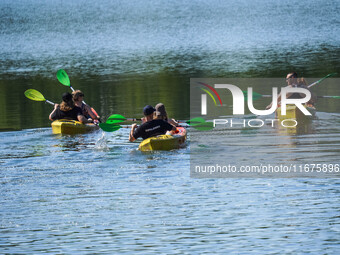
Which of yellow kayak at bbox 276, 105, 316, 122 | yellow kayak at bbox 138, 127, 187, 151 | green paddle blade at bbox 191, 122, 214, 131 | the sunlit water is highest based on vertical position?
yellow kayak at bbox 276, 105, 316, 122

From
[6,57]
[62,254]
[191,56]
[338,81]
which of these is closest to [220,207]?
[62,254]

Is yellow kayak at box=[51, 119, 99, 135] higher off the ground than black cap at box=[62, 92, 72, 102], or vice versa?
black cap at box=[62, 92, 72, 102]

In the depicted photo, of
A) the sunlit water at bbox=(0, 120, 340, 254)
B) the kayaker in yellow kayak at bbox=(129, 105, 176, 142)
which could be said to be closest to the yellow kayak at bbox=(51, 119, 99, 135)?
the sunlit water at bbox=(0, 120, 340, 254)

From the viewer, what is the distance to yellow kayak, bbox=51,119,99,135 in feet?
62.9

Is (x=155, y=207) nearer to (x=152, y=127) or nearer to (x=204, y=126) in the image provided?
(x=152, y=127)

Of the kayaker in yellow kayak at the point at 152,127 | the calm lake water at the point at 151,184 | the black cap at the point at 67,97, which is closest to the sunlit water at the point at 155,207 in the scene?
the calm lake water at the point at 151,184

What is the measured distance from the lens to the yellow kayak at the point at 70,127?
1917 cm

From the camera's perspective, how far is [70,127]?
1919 cm

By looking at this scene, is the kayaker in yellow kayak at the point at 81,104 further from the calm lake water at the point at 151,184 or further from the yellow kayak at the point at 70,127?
the calm lake water at the point at 151,184

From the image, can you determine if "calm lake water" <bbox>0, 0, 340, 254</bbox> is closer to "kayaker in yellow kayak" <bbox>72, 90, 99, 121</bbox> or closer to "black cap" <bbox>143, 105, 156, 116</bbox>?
"black cap" <bbox>143, 105, 156, 116</bbox>

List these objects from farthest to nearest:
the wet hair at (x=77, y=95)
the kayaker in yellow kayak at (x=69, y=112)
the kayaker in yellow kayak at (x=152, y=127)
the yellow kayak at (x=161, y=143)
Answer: the wet hair at (x=77, y=95) → the kayaker in yellow kayak at (x=69, y=112) → the kayaker in yellow kayak at (x=152, y=127) → the yellow kayak at (x=161, y=143)

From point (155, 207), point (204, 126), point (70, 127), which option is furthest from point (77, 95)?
point (155, 207)

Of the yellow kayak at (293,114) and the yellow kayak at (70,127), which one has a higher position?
the yellow kayak at (293,114)

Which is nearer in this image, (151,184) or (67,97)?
(151,184)
